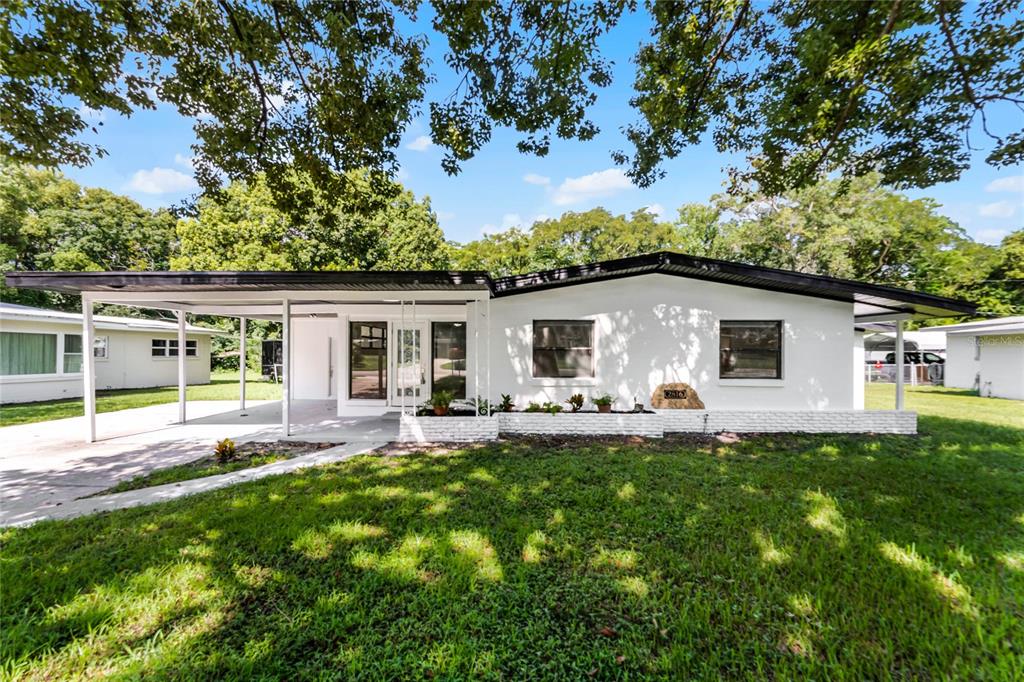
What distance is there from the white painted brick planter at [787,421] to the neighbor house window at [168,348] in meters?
18.5

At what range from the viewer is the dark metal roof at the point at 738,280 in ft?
23.5

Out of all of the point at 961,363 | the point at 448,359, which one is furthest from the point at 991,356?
the point at 448,359

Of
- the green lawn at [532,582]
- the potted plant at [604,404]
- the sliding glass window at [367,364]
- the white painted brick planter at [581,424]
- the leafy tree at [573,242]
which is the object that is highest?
the leafy tree at [573,242]

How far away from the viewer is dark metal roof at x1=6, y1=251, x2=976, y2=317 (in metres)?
5.97

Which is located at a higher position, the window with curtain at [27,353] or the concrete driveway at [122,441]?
the window with curtain at [27,353]

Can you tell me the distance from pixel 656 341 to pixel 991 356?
14.8 m

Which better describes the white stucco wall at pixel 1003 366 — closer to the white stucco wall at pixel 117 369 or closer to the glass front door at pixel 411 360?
the glass front door at pixel 411 360

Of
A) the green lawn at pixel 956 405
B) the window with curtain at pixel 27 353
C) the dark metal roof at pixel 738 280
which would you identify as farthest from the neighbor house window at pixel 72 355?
the green lawn at pixel 956 405

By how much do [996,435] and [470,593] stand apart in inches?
413

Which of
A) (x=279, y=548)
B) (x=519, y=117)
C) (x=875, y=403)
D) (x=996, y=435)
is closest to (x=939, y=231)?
(x=875, y=403)

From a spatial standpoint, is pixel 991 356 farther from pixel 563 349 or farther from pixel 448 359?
pixel 448 359

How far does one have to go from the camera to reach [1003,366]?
44.1ft

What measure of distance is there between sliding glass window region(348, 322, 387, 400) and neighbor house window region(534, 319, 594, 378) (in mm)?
3815

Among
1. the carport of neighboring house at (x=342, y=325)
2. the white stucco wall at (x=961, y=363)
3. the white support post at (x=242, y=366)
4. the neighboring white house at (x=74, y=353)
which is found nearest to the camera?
the carport of neighboring house at (x=342, y=325)
